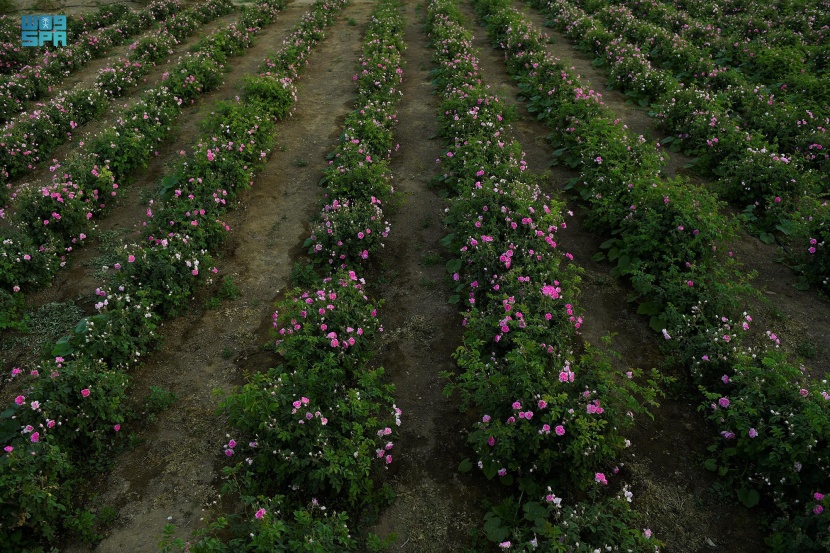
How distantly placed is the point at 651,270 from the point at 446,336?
11.1 ft

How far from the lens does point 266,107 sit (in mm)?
13148

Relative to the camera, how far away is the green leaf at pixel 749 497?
5.41 m

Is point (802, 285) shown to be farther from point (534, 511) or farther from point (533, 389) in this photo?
point (534, 511)

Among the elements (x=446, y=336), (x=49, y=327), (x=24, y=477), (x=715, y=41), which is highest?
(x=715, y=41)

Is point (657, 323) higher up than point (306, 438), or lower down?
higher up

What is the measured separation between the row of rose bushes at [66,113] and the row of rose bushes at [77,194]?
103 cm

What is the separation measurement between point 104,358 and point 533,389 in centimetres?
552

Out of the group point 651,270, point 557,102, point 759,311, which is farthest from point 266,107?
point 759,311

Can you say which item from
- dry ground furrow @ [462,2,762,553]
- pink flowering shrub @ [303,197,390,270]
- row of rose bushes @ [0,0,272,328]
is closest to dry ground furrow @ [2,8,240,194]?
row of rose bushes @ [0,0,272,328]

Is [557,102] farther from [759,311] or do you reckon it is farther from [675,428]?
[675,428]

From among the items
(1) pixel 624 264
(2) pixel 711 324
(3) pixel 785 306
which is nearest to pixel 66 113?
(1) pixel 624 264

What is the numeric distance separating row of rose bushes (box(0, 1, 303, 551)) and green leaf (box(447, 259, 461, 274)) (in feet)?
12.9

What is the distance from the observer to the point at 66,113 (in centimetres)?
1299

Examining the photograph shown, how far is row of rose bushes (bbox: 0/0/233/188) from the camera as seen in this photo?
37.2 ft
